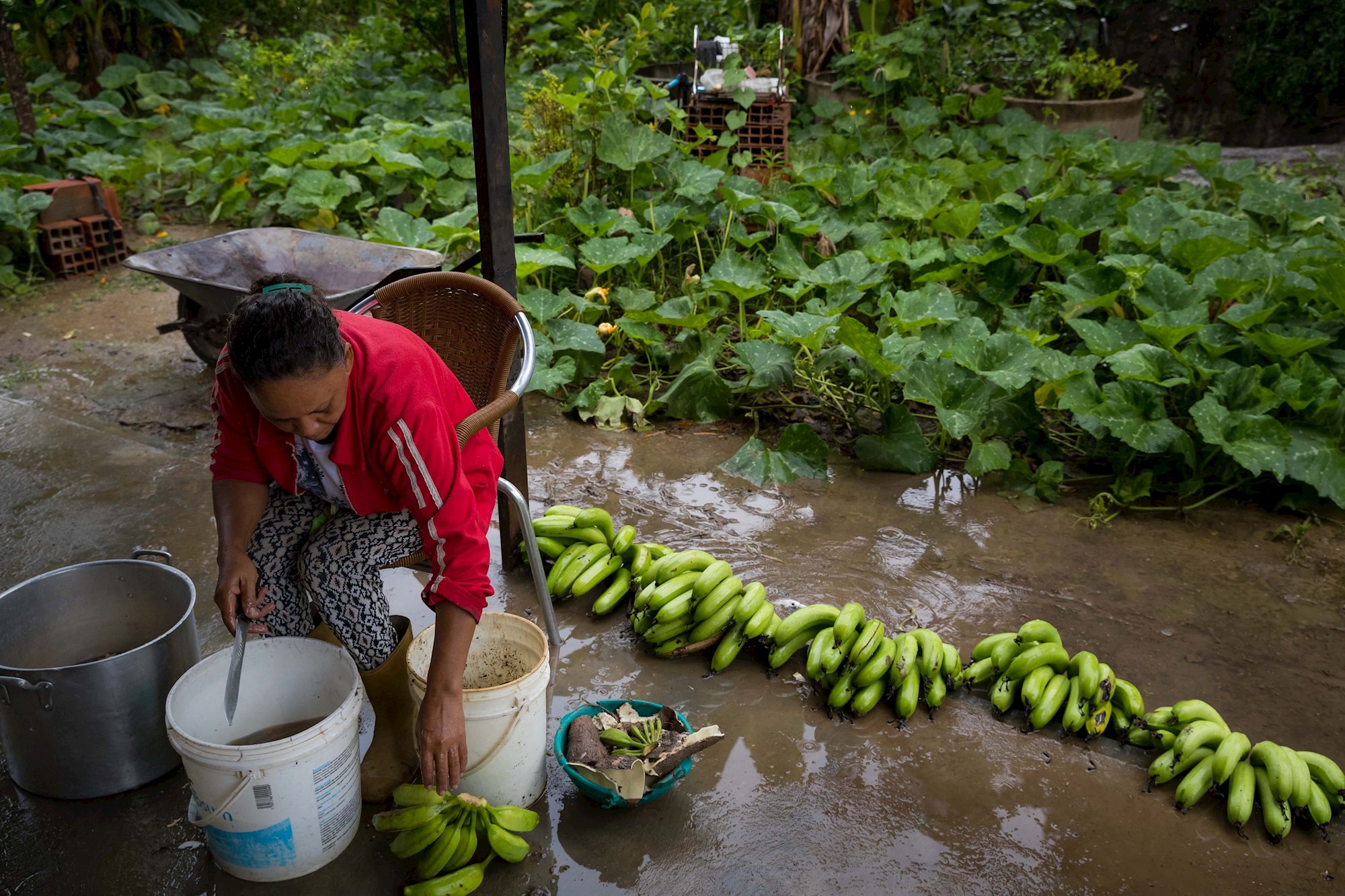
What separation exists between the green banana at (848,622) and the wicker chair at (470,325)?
34.2 inches

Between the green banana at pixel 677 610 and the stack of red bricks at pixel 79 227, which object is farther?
the stack of red bricks at pixel 79 227

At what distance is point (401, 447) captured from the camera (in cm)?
190

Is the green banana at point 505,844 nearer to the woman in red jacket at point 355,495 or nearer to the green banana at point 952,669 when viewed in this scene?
the woman in red jacket at point 355,495

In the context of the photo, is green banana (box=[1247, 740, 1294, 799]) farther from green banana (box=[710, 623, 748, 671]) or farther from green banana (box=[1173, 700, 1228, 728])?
green banana (box=[710, 623, 748, 671])

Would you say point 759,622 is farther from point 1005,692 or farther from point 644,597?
point 1005,692

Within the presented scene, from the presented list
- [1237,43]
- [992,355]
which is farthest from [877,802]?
[1237,43]

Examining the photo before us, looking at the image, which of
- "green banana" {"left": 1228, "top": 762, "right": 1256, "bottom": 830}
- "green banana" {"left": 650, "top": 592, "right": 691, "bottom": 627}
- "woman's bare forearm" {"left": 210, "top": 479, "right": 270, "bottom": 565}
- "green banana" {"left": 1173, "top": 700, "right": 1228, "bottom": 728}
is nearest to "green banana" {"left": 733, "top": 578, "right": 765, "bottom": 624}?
"green banana" {"left": 650, "top": 592, "right": 691, "bottom": 627}

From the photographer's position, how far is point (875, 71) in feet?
25.8

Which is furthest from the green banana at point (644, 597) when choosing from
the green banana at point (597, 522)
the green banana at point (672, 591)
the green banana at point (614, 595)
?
the green banana at point (597, 522)

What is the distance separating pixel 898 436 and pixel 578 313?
6.22ft

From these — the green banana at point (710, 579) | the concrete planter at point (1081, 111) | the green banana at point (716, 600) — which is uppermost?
the concrete planter at point (1081, 111)

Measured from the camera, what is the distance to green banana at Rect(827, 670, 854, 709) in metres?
2.66

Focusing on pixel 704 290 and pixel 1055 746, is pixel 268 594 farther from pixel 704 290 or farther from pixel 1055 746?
pixel 704 290

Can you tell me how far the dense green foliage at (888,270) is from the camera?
155 inches
